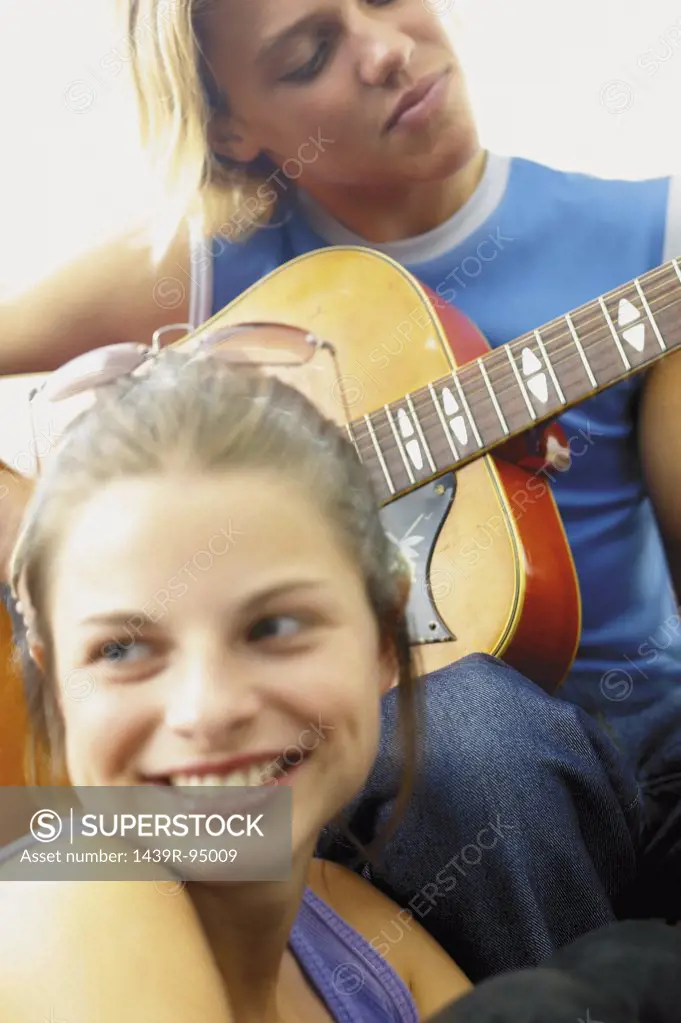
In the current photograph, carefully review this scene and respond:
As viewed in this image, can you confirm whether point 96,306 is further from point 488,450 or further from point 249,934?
point 249,934

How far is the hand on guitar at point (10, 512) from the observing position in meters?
0.45

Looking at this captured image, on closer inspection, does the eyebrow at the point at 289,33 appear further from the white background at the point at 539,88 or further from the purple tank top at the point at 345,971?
the purple tank top at the point at 345,971

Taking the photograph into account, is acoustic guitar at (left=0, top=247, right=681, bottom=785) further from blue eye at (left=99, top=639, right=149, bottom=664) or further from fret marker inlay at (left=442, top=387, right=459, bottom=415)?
blue eye at (left=99, top=639, right=149, bottom=664)

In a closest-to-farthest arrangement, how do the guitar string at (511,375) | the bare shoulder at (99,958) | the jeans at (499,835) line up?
the bare shoulder at (99,958)
the jeans at (499,835)
the guitar string at (511,375)

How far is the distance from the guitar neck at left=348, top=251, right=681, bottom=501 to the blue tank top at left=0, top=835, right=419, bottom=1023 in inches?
8.0

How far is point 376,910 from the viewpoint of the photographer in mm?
410

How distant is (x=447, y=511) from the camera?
506mm

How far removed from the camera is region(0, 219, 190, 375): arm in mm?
589

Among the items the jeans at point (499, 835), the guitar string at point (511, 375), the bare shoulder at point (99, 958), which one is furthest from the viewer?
the guitar string at point (511, 375)

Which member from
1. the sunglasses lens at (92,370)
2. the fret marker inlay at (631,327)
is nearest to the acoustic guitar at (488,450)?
the fret marker inlay at (631,327)

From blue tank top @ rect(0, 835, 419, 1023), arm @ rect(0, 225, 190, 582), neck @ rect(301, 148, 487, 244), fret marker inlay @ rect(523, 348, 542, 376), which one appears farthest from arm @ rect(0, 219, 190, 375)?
blue tank top @ rect(0, 835, 419, 1023)

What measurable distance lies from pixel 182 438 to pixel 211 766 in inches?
4.9

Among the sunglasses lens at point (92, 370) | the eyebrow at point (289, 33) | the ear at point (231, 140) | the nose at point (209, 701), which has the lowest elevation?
the nose at point (209, 701)

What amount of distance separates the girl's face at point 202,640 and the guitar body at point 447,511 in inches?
3.9
